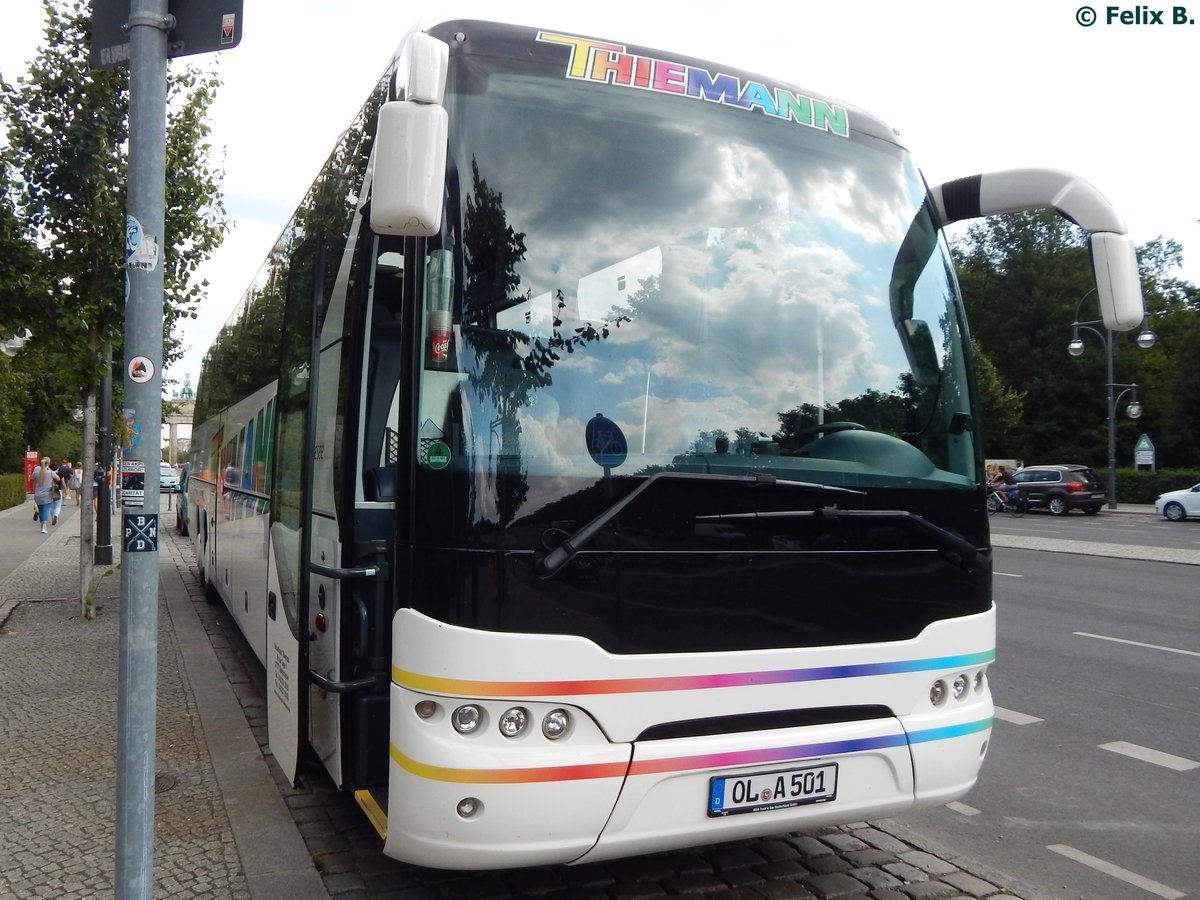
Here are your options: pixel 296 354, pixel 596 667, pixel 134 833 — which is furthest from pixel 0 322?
pixel 596 667

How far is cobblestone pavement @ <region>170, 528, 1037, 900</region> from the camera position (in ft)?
13.6

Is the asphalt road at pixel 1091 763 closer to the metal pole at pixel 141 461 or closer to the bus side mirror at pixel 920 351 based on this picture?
the bus side mirror at pixel 920 351

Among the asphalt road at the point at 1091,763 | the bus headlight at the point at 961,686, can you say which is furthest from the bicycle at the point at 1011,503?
the bus headlight at the point at 961,686

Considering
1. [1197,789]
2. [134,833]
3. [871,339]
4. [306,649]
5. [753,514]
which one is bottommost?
[1197,789]

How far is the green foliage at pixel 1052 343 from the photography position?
60.9m

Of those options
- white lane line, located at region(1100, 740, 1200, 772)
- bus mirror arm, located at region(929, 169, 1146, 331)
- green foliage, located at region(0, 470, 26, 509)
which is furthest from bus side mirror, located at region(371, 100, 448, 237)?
green foliage, located at region(0, 470, 26, 509)

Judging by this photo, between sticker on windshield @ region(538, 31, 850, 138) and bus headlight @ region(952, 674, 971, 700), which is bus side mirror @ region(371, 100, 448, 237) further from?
bus headlight @ region(952, 674, 971, 700)

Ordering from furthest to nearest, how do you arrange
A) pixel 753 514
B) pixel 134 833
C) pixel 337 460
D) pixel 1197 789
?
pixel 1197 789
pixel 337 460
pixel 753 514
pixel 134 833

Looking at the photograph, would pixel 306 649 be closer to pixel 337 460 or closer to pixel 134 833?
pixel 337 460

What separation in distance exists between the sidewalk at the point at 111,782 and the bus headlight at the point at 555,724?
57.9 inches

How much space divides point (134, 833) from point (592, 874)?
6.17ft

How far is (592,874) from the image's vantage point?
432 cm

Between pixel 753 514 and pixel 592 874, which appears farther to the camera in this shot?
pixel 592 874

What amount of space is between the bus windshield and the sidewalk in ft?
7.31
